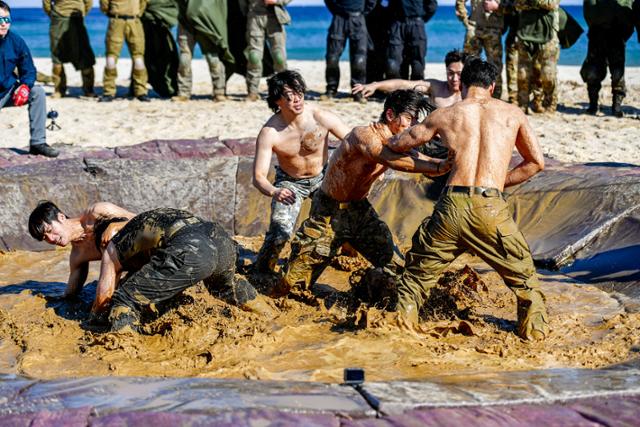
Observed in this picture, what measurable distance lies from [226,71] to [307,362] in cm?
886

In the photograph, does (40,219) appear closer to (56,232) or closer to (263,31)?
(56,232)

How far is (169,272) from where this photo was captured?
5.28 m

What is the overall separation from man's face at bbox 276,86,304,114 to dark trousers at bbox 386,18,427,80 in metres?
5.92

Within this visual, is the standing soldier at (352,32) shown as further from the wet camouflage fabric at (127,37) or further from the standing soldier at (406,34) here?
the wet camouflage fabric at (127,37)

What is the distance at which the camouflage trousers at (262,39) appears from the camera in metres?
12.4

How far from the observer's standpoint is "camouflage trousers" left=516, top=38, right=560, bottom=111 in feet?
37.3

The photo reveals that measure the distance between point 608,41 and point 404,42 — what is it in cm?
249

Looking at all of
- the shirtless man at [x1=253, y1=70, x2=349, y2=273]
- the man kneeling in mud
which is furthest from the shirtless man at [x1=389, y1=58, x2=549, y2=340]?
Result: the shirtless man at [x1=253, y1=70, x2=349, y2=273]

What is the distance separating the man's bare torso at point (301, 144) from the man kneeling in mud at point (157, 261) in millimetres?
1153

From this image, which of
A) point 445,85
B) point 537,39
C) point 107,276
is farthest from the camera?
point 537,39

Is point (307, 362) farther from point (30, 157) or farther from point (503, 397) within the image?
point (30, 157)

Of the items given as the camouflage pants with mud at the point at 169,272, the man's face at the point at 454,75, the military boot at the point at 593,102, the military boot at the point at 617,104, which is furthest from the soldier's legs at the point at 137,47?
the camouflage pants with mud at the point at 169,272

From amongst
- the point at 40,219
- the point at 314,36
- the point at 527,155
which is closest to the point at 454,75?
A: the point at 527,155

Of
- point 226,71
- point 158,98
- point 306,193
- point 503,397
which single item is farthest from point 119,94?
point 503,397
